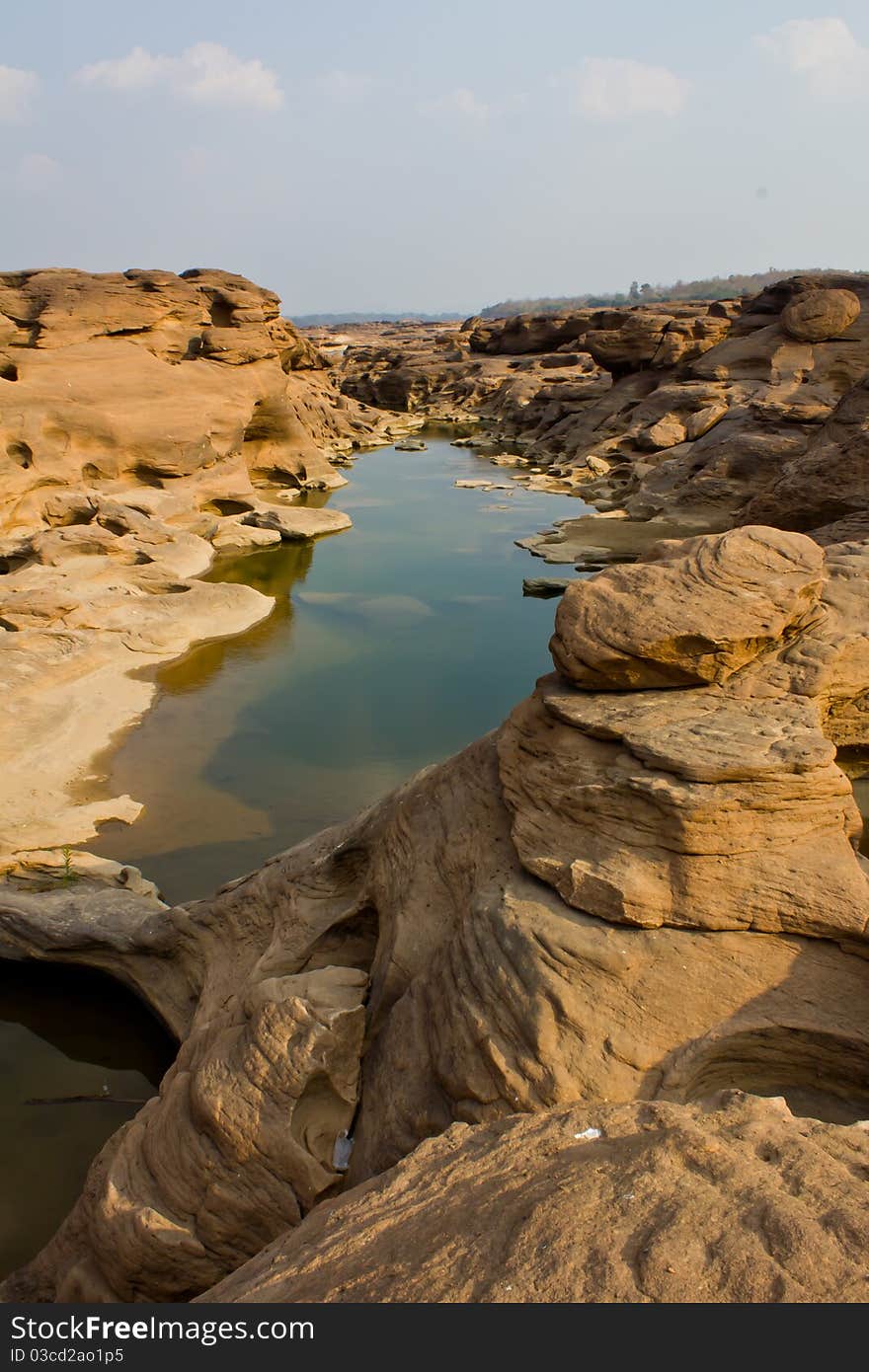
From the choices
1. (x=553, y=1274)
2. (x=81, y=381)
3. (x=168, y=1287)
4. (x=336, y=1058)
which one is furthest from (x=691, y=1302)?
(x=81, y=381)

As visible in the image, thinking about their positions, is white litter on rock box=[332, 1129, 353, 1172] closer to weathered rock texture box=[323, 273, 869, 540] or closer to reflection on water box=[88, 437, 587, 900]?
reflection on water box=[88, 437, 587, 900]

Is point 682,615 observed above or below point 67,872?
above

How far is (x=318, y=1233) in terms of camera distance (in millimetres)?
2947

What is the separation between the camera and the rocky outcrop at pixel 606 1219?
2.28 m

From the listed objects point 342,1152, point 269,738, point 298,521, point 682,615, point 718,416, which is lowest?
point 269,738

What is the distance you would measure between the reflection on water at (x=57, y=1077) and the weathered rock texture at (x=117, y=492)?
1596 mm

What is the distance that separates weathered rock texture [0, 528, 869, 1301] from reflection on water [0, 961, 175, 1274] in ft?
2.39

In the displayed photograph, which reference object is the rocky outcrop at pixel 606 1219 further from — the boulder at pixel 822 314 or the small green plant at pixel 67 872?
the boulder at pixel 822 314

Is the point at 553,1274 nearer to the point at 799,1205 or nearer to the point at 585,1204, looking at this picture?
the point at 585,1204

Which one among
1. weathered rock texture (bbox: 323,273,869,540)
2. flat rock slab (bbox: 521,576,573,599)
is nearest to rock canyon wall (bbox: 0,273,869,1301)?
weathered rock texture (bbox: 323,273,869,540)

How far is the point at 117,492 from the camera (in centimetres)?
1844

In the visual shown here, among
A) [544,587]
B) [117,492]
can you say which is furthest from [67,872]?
[117,492]

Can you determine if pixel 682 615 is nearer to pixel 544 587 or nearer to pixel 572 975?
pixel 572 975

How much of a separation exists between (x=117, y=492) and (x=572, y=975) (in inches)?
659
